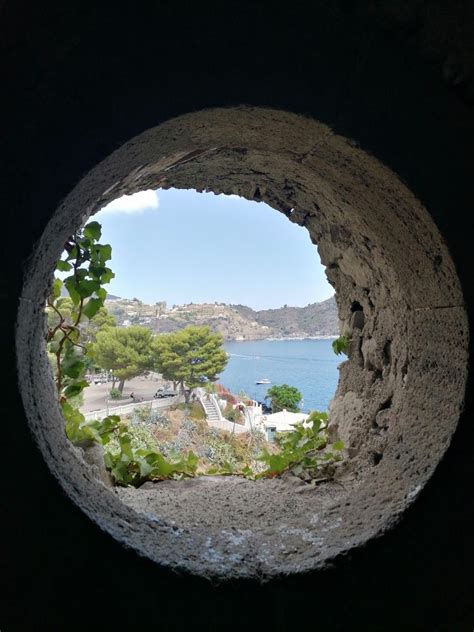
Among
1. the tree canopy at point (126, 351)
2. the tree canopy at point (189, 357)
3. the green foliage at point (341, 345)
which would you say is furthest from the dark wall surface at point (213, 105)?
the tree canopy at point (189, 357)

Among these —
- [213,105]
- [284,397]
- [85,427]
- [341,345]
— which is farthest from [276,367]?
[213,105]

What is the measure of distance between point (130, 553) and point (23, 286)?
50 centimetres

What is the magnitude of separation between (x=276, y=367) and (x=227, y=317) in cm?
158

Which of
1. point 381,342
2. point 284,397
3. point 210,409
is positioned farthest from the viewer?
point 210,409

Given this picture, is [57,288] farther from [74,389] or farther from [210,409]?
[210,409]

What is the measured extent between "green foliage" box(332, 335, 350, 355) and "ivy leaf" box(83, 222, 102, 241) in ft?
3.68

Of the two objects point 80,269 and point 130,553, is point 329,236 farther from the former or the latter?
point 130,553

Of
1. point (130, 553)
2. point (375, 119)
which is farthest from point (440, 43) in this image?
point (130, 553)

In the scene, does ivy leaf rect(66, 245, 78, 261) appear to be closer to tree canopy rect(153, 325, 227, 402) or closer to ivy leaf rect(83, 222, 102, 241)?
ivy leaf rect(83, 222, 102, 241)

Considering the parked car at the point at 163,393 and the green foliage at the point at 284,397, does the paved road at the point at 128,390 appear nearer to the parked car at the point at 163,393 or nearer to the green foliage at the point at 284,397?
the parked car at the point at 163,393

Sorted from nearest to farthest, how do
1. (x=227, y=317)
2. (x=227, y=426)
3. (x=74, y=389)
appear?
1. (x=74, y=389)
2. (x=227, y=426)
3. (x=227, y=317)

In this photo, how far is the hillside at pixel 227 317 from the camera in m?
7.70

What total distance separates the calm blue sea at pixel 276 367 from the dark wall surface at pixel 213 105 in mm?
4058

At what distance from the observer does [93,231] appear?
1267mm
